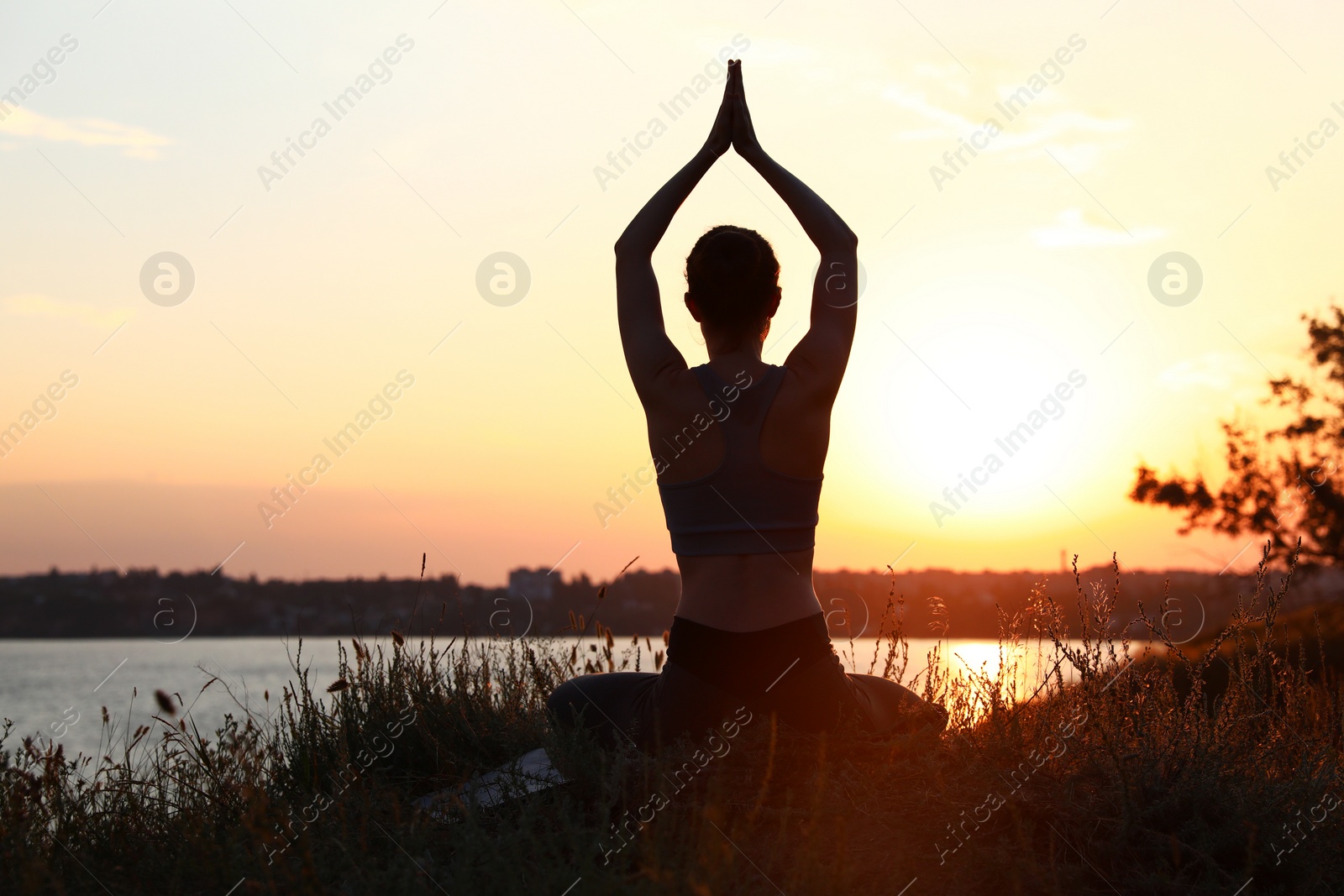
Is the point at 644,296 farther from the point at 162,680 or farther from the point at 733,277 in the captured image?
the point at 162,680

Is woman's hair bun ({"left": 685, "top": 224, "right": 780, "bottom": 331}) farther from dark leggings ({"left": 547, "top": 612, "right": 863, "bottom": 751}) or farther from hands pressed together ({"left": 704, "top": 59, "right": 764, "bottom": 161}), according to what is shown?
dark leggings ({"left": 547, "top": 612, "right": 863, "bottom": 751})

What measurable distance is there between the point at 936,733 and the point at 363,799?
2.24 meters

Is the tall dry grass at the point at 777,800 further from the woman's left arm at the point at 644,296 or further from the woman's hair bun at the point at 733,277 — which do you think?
the woman's hair bun at the point at 733,277

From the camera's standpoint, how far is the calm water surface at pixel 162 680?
4.81 m

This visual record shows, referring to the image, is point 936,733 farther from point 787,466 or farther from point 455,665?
point 455,665

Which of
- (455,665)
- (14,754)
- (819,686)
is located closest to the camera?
(819,686)

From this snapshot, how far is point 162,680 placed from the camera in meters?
85.2

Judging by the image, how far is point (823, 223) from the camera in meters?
3.52

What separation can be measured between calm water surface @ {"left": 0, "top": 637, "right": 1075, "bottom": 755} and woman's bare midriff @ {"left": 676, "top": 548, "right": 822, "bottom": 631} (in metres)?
1.49

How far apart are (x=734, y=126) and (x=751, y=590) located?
1804 mm

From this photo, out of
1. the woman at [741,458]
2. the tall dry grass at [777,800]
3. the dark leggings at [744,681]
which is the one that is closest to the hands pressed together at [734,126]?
the woman at [741,458]

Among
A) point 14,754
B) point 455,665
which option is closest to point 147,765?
point 14,754

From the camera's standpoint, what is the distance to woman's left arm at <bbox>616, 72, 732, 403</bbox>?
346 cm

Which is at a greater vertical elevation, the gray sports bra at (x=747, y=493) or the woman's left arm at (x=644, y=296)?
the woman's left arm at (x=644, y=296)
